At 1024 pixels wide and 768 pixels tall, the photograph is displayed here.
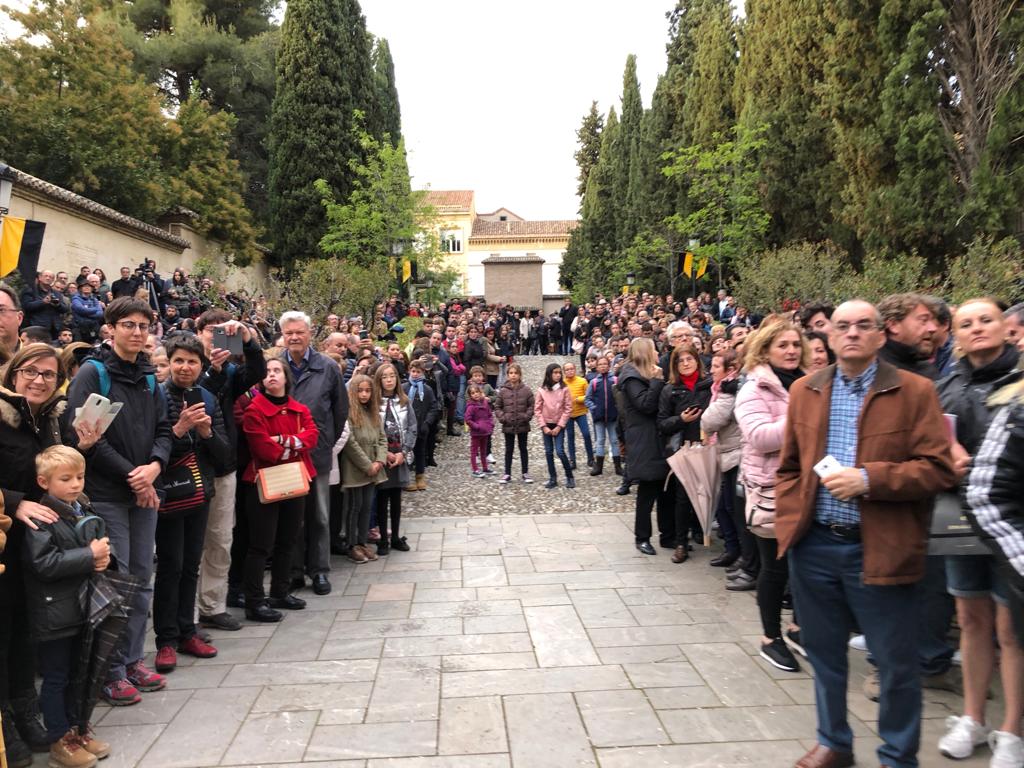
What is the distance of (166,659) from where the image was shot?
13.9 feet

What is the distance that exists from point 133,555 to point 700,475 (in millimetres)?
4143

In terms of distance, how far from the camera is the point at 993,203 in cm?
1305

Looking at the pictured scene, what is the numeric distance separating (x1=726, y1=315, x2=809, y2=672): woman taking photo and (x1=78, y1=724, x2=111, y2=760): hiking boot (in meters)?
3.42

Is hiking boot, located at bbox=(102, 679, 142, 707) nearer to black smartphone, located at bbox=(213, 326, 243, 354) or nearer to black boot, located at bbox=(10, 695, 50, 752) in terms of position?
black boot, located at bbox=(10, 695, 50, 752)

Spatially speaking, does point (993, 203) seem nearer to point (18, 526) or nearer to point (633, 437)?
point (633, 437)

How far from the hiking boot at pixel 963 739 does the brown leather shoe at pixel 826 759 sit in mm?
478

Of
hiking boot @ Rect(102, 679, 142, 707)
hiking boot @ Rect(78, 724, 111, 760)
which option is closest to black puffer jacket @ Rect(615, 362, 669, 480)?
hiking boot @ Rect(102, 679, 142, 707)

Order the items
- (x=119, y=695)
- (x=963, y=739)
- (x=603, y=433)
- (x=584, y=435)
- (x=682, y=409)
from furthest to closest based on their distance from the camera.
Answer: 1. (x=584, y=435)
2. (x=603, y=433)
3. (x=682, y=409)
4. (x=119, y=695)
5. (x=963, y=739)

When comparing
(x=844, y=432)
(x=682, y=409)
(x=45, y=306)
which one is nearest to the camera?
(x=844, y=432)

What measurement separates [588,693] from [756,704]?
852 millimetres

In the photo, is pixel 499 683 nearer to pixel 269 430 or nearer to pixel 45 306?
pixel 269 430

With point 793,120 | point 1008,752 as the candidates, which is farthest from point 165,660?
point 793,120

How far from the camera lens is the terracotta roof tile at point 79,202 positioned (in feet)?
42.5

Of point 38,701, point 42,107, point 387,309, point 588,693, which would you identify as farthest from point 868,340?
point 42,107
